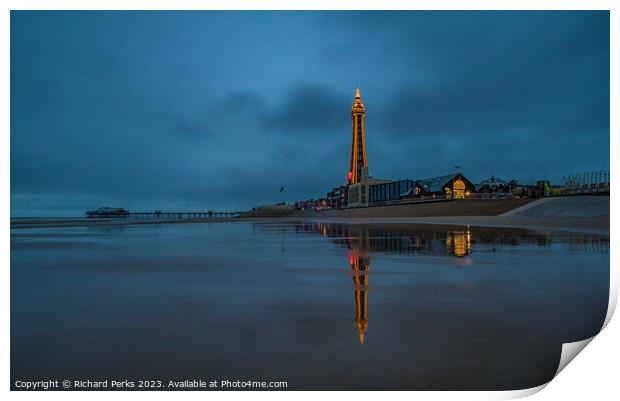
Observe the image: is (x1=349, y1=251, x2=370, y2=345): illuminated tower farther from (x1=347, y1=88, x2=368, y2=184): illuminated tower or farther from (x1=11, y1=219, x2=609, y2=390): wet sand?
(x1=347, y1=88, x2=368, y2=184): illuminated tower

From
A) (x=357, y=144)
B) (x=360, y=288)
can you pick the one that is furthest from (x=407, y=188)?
(x=360, y=288)

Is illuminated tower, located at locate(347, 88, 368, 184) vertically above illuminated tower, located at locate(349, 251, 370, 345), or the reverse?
illuminated tower, located at locate(347, 88, 368, 184)

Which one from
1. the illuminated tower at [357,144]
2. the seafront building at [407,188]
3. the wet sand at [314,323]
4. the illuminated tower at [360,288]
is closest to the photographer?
the wet sand at [314,323]

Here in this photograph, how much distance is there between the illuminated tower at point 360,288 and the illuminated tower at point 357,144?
5941 inches

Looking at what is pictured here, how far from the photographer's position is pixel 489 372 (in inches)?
143

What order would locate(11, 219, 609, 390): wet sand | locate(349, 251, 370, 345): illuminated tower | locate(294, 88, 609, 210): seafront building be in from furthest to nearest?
locate(294, 88, 609, 210): seafront building
locate(349, 251, 370, 345): illuminated tower
locate(11, 219, 609, 390): wet sand

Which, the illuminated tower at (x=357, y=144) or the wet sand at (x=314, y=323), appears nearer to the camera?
the wet sand at (x=314, y=323)

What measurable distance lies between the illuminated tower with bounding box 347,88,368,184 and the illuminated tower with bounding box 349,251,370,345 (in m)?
151

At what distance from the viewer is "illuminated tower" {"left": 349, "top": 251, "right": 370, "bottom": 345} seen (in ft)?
16.0

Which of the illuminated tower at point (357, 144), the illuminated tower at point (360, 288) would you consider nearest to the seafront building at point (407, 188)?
the illuminated tower at point (357, 144)

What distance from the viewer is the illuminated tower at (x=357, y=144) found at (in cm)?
16362

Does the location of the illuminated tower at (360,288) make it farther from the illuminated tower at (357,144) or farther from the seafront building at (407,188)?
the illuminated tower at (357,144)

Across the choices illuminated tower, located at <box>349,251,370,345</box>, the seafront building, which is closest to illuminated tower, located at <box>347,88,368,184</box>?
the seafront building

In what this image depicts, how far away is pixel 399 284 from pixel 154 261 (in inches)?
298
